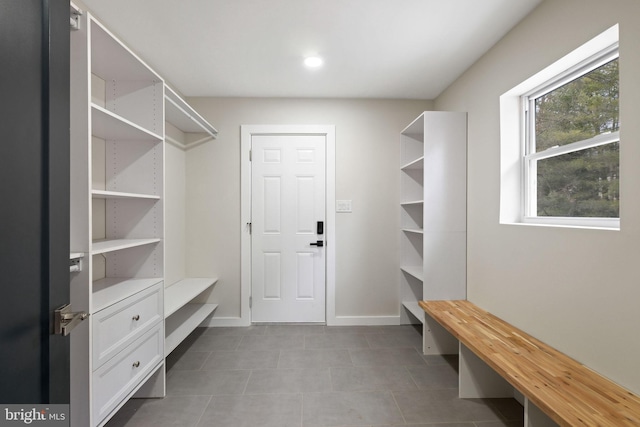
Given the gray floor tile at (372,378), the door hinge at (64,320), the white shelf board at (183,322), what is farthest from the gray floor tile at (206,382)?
the door hinge at (64,320)

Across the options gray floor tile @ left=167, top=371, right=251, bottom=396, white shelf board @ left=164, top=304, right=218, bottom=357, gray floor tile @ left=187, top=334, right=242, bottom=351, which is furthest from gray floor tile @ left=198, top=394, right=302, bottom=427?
gray floor tile @ left=187, top=334, right=242, bottom=351

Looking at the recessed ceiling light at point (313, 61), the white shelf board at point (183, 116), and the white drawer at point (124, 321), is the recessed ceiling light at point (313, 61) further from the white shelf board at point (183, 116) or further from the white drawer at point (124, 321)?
the white drawer at point (124, 321)

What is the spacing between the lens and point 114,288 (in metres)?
1.81

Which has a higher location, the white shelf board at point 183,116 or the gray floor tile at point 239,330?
the white shelf board at point 183,116

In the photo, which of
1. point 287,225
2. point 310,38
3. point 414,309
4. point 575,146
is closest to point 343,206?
point 287,225

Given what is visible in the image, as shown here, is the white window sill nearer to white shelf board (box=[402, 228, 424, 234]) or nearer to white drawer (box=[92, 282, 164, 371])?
white shelf board (box=[402, 228, 424, 234])

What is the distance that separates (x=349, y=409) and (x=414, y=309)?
4.68 ft

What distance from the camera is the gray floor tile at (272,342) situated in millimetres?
2826

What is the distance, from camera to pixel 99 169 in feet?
6.59

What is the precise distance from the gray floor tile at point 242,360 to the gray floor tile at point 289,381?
0.12 meters

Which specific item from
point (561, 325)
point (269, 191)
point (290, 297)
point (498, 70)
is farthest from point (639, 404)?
point (269, 191)

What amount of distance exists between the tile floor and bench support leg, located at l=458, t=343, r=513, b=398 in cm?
5

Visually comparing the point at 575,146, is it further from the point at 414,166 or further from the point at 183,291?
the point at 183,291

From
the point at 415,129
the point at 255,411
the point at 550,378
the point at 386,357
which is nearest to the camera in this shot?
the point at 550,378
